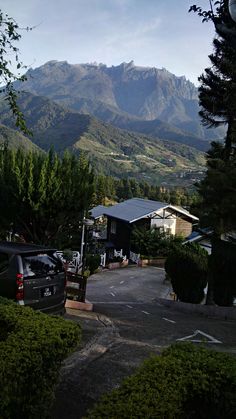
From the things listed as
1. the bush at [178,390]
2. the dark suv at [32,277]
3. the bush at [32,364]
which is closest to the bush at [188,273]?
the dark suv at [32,277]

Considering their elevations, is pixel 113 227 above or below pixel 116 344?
above

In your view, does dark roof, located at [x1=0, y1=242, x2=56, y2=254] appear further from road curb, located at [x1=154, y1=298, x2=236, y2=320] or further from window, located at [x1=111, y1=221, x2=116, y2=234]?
window, located at [x1=111, y1=221, x2=116, y2=234]

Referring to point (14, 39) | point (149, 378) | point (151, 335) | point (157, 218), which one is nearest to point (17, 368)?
point (149, 378)

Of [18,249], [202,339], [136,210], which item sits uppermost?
[136,210]

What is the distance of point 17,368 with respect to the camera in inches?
179

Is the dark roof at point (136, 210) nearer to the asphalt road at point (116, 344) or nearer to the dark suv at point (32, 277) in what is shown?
the asphalt road at point (116, 344)

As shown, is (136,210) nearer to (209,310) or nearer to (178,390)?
(209,310)

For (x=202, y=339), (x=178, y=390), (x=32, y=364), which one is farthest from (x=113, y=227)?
(x=178, y=390)

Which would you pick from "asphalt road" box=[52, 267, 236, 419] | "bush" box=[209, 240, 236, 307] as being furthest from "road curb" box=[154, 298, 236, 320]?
"bush" box=[209, 240, 236, 307]

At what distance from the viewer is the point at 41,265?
9.05 meters

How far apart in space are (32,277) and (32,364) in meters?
4.14

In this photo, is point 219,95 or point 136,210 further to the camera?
point 136,210

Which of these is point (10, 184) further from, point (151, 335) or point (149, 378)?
point (149, 378)

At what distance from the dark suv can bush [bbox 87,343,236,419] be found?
4.44 m
